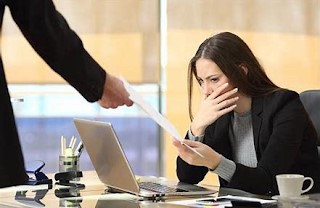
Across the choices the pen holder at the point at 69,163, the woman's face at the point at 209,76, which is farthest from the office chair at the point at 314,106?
the pen holder at the point at 69,163

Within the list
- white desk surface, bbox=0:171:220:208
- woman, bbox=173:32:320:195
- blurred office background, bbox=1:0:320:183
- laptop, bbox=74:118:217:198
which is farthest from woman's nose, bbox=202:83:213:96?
blurred office background, bbox=1:0:320:183

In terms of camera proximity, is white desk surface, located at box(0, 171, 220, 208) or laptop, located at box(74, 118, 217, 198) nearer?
white desk surface, located at box(0, 171, 220, 208)

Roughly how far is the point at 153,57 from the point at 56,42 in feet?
9.84

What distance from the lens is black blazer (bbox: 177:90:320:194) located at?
2454mm

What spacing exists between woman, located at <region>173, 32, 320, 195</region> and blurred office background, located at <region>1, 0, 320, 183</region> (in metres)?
1.43

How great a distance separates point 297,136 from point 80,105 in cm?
183

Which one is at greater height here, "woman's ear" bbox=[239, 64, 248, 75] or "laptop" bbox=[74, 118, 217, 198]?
"woman's ear" bbox=[239, 64, 248, 75]

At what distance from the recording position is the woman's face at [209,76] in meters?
2.61

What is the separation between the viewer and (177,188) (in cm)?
233

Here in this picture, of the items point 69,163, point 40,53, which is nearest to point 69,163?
point 69,163

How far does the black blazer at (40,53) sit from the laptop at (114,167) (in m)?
0.88

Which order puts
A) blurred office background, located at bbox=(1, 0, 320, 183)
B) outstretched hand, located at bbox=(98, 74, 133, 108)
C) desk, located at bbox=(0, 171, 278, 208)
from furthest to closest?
blurred office background, located at bbox=(1, 0, 320, 183), desk, located at bbox=(0, 171, 278, 208), outstretched hand, located at bbox=(98, 74, 133, 108)

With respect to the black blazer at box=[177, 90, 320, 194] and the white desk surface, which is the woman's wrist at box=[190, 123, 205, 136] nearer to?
the black blazer at box=[177, 90, 320, 194]

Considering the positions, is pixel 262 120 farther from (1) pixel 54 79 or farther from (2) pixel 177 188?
(1) pixel 54 79
